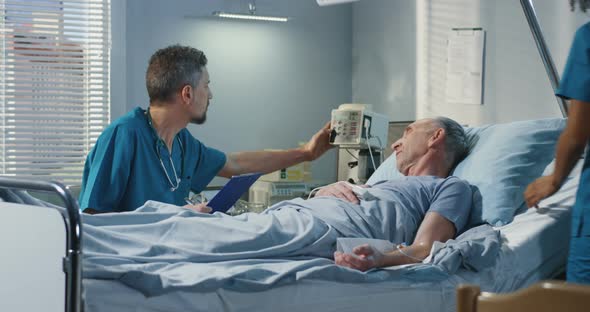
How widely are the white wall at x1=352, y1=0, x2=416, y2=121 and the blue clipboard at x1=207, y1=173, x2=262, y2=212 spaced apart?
1.79 metres

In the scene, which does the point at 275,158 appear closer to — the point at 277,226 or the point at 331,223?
the point at 331,223

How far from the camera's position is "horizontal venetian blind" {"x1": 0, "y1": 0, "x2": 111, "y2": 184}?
13.7 ft

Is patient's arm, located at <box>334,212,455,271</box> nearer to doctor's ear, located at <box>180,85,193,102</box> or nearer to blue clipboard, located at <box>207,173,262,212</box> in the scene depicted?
blue clipboard, located at <box>207,173,262,212</box>

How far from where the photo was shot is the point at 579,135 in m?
1.85

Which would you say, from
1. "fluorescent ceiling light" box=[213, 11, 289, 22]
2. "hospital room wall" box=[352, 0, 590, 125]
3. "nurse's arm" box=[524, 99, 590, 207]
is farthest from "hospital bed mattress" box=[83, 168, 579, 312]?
"fluorescent ceiling light" box=[213, 11, 289, 22]

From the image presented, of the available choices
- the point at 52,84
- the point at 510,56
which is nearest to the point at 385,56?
the point at 510,56

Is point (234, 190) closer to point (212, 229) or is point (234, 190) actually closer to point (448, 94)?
point (212, 229)

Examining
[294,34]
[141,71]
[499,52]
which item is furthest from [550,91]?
[141,71]

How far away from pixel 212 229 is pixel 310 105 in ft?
8.98

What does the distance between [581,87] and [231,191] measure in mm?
1361

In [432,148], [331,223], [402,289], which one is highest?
[432,148]

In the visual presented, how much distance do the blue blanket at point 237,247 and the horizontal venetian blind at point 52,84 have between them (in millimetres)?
1937

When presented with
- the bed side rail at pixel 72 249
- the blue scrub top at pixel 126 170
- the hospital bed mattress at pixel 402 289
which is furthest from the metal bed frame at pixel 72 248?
the blue scrub top at pixel 126 170

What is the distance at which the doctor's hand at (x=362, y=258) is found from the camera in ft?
7.07
